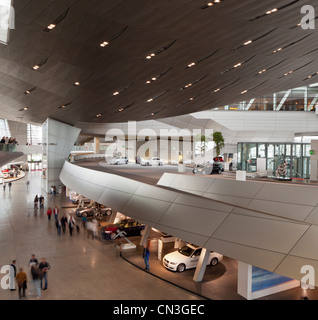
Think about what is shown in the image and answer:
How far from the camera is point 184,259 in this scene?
45.1ft

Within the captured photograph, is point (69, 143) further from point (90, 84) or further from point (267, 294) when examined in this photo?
point (267, 294)

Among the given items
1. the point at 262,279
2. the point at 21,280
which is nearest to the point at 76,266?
the point at 21,280

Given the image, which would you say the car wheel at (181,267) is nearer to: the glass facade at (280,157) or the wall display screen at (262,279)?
the wall display screen at (262,279)

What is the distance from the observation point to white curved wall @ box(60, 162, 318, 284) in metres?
7.96

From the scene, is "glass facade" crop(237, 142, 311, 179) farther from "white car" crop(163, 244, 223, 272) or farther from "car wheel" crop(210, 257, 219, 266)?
"white car" crop(163, 244, 223, 272)

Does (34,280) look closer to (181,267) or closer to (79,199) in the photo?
(181,267)

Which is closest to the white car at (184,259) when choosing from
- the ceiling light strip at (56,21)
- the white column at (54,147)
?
the ceiling light strip at (56,21)

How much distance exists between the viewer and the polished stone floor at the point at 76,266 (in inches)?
419

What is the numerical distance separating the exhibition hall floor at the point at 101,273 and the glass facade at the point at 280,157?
7.11 metres

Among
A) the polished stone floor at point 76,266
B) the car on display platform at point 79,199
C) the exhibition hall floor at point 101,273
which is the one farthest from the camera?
the car on display platform at point 79,199

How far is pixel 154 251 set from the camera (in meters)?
16.8

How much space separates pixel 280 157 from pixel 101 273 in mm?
13165

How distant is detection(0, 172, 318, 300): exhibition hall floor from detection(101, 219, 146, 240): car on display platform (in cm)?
64

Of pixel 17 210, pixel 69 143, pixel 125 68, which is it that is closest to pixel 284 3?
pixel 125 68
